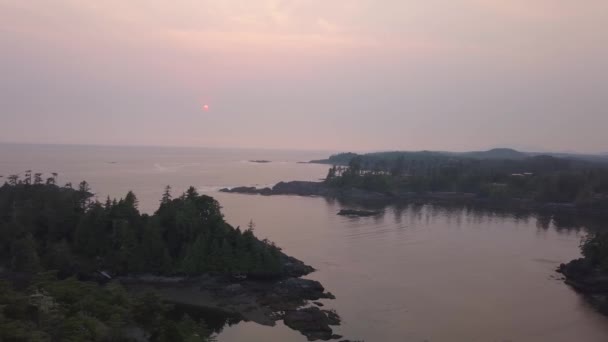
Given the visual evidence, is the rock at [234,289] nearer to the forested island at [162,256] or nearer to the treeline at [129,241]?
the forested island at [162,256]

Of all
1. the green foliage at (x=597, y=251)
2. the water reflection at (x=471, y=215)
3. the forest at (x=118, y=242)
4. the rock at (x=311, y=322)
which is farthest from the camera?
the water reflection at (x=471, y=215)

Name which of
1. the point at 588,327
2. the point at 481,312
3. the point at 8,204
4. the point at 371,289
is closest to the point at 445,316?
the point at 481,312

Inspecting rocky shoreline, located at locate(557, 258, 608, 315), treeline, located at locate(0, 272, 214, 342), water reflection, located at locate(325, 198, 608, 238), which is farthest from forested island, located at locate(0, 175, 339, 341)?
water reflection, located at locate(325, 198, 608, 238)

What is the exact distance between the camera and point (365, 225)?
32.1 m

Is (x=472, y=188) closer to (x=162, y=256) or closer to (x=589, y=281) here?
(x=589, y=281)

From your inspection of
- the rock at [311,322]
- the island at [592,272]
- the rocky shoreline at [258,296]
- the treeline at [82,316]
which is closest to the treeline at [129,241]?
the rocky shoreline at [258,296]

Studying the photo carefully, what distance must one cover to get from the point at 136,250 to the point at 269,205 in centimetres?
2257

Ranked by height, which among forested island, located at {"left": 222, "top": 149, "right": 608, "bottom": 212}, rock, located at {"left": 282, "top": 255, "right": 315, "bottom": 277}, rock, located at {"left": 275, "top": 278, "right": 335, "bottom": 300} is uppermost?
forested island, located at {"left": 222, "top": 149, "right": 608, "bottom": 212}

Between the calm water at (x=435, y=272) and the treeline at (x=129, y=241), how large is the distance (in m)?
3.84

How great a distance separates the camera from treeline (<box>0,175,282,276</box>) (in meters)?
17.9

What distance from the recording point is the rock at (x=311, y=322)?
13.5 meters

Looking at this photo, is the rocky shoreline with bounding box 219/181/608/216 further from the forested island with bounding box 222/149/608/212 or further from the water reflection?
the water reflection

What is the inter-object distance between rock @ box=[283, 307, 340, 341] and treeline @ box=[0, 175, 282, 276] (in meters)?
3.97

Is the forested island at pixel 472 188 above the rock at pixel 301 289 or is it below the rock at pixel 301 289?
above
